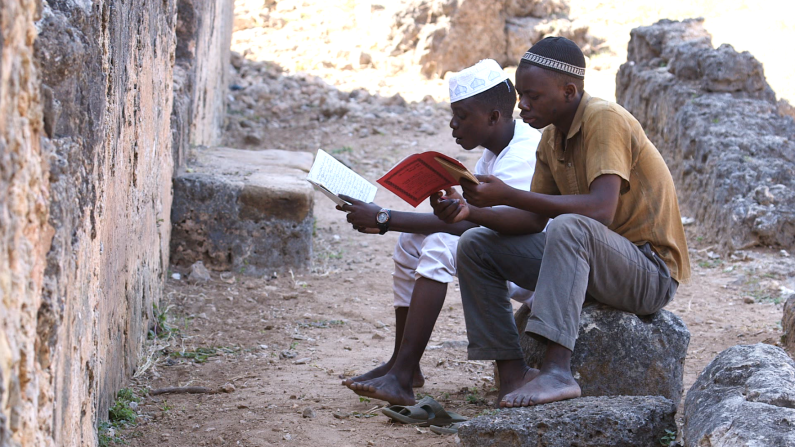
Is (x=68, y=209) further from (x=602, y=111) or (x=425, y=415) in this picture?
(x=602, y=111)

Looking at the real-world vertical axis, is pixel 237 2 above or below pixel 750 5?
below

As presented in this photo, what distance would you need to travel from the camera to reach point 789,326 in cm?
376

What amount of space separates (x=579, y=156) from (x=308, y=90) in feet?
27.8

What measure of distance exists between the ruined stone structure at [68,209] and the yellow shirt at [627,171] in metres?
1.57

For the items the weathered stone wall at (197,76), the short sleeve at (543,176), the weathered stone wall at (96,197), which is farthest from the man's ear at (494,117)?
the weathered stone wall at (197,76)

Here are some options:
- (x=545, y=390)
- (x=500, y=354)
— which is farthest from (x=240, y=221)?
(x=545, y=390)

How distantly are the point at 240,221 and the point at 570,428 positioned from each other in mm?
3428

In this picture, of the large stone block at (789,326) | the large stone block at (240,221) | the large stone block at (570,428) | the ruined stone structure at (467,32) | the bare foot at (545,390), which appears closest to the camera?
the large stone block at (570,428)

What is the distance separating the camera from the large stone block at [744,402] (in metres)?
1.97

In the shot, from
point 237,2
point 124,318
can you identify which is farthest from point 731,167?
point 237,2

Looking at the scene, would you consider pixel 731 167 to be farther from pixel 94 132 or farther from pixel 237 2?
pixel 237 2

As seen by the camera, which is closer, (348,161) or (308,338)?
(308,338)

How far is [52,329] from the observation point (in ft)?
5.39

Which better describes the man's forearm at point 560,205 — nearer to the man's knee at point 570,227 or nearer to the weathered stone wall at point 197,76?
the man's knee at point 570,227
